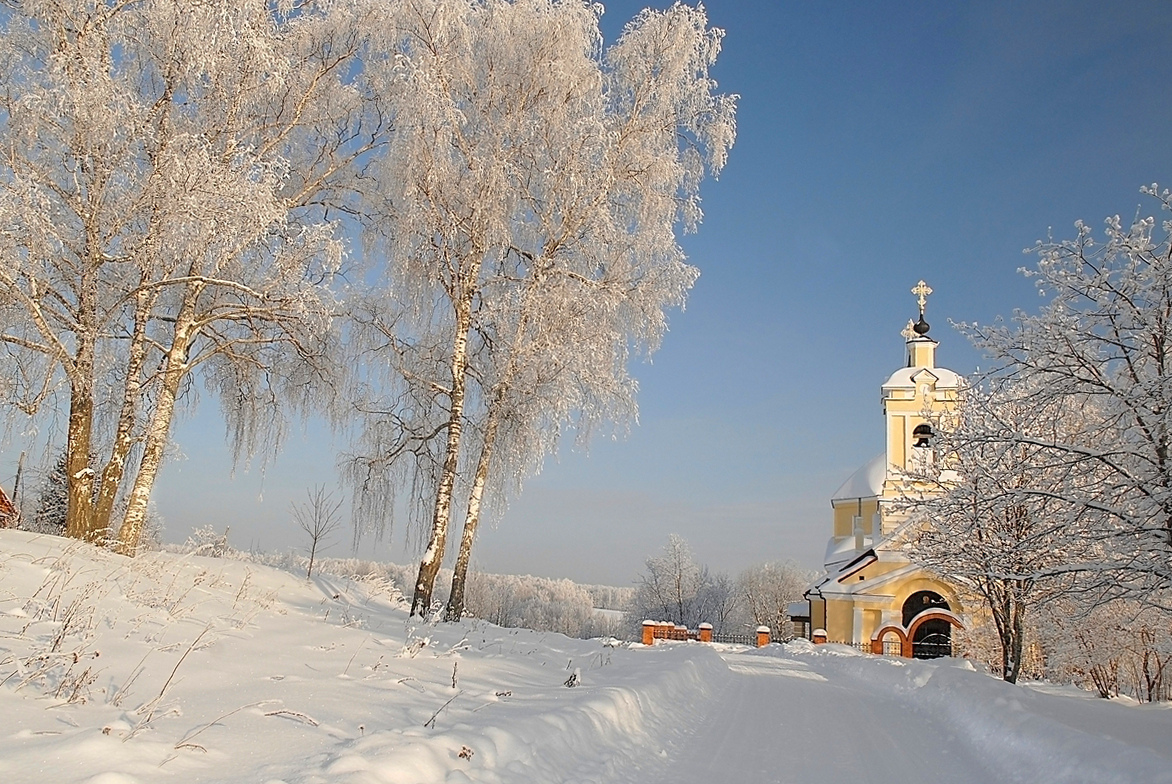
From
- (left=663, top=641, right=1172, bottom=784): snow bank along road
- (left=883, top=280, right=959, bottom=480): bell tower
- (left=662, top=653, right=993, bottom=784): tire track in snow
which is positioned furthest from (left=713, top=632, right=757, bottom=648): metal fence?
(left=662, top=653, right=993, bottom=784): tire track in snow

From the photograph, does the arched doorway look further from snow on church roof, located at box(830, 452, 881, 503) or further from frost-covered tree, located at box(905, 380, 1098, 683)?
frost-covered tree, located at box(905, 380, 1098, 683)

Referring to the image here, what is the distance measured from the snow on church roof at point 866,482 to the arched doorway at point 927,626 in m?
9.34

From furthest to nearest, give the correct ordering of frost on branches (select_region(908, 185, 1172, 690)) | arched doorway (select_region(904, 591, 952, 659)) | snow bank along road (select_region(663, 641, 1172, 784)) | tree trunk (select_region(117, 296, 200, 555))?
1. arched doorway (select_region(904, 591, 952, 659))
2. tree trunk (select_region(117, 296, 200, 555))
3. frost on branches (select_region(908, 185, 1172, 690))
4. snow bank along road (select_region(663, 641, 1172, 784))

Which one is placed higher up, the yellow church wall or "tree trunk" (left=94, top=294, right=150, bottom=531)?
"tree trunk" (left=94, top=294, right=150, bottom=531)

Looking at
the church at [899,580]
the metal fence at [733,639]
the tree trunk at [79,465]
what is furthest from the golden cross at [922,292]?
the tree trunk at [79,465]

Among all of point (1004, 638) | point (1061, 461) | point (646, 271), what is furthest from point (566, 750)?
point (1004, 638)

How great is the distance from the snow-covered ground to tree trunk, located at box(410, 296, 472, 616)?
727 mm

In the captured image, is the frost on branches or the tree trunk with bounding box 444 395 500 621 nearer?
the frost on branches

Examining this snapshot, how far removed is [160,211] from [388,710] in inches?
309

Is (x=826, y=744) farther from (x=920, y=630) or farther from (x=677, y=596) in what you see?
(x=677, y=596)

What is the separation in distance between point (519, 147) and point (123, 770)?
1263cm

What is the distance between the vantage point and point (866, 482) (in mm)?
43188

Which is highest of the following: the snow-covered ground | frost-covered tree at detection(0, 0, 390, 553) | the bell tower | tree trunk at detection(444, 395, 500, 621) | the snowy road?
the bell tower

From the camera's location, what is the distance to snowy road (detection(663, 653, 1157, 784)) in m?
7.03
